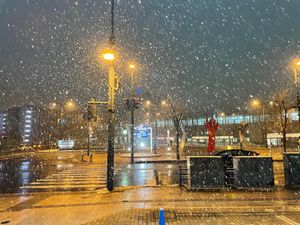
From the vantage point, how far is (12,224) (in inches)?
320

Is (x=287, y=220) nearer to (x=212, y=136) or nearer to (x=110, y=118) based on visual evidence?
(x=110, y=118)

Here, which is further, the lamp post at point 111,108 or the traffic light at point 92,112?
the traffic light at point 92,112

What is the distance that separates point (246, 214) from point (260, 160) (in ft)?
14.5

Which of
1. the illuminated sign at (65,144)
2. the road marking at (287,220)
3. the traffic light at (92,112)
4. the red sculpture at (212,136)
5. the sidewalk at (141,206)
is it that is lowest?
the road marking at (287,220)

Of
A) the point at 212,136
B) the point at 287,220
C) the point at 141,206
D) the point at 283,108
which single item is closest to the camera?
the point at 287,220

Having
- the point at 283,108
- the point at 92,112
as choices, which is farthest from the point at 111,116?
the point at 283,108

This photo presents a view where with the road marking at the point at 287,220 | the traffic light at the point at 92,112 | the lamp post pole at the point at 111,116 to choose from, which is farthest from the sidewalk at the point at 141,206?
the traffic light at the point at 92,112

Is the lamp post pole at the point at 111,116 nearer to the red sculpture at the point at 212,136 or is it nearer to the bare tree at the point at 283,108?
the red sculpture at the point at 212,136

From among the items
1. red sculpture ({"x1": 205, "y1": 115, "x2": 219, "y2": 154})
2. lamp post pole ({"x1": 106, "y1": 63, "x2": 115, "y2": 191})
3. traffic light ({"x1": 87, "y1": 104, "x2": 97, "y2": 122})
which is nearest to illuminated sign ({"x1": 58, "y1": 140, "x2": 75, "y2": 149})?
red sculpture ({"x1": 205, "y1": 115, "x2": 219, "y2": 154})

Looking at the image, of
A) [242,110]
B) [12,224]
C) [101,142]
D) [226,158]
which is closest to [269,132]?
[242,110]

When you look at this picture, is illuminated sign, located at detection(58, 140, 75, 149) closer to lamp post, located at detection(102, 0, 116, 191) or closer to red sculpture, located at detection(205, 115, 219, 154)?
red sculpture, located at detection(205, 115, 219, 154)

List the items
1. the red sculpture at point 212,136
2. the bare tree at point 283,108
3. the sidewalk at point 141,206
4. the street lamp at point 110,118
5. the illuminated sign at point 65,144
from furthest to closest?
the illuminated sign at point 65,144 < the bare tree at point 283,108 < the red sculpture at point 212,136 < the street lamp at point 110,118 < the sidewalk at point 141,206

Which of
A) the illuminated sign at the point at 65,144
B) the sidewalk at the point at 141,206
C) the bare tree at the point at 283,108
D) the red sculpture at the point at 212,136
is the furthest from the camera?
the illuminated sign at the point at 65,144

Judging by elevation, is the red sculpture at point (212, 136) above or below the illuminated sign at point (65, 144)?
above
